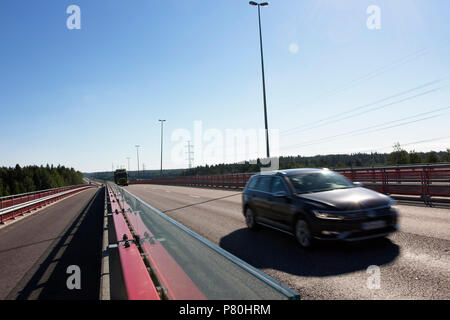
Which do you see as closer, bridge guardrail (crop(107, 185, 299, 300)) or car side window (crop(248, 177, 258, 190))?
bridge guardrail (crop(107, 185, 299, 300))

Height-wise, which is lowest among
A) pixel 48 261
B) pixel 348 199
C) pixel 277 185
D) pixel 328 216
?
pixel 48 261

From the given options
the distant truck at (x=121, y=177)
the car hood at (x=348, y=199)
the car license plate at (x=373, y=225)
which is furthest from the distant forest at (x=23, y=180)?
the car license plate at (x=373, y=225)

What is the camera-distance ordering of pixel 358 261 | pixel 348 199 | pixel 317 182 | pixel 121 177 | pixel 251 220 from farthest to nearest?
pixel 121 177 < pixel 251 220 < pixel 317 182 < pixel 348 199 < pixel 358 261

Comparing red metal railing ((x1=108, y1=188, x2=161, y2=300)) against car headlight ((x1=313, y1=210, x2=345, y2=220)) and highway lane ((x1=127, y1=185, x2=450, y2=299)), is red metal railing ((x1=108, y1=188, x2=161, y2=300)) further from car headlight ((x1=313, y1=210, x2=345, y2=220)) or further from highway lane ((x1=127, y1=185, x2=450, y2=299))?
car headlight ((x1=313, y1=210, x2=345, y2=220))

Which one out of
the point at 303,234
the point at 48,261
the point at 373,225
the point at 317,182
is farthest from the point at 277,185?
the point at 48,261

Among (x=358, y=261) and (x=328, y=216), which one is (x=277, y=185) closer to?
(x=328, y=216)

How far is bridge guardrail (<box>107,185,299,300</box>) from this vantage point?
1.94m

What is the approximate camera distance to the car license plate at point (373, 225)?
558 centimetres

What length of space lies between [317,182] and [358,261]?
2.16 m

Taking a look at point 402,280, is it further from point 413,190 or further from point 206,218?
point 413,190

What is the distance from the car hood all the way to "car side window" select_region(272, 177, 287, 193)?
2.32 ft

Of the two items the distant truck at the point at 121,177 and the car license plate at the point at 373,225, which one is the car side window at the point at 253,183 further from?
the distant truck at the point at 121,177

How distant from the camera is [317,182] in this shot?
273 inches

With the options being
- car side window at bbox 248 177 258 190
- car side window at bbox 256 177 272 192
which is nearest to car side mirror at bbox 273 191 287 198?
car side window at bbox 256 177 272 192
